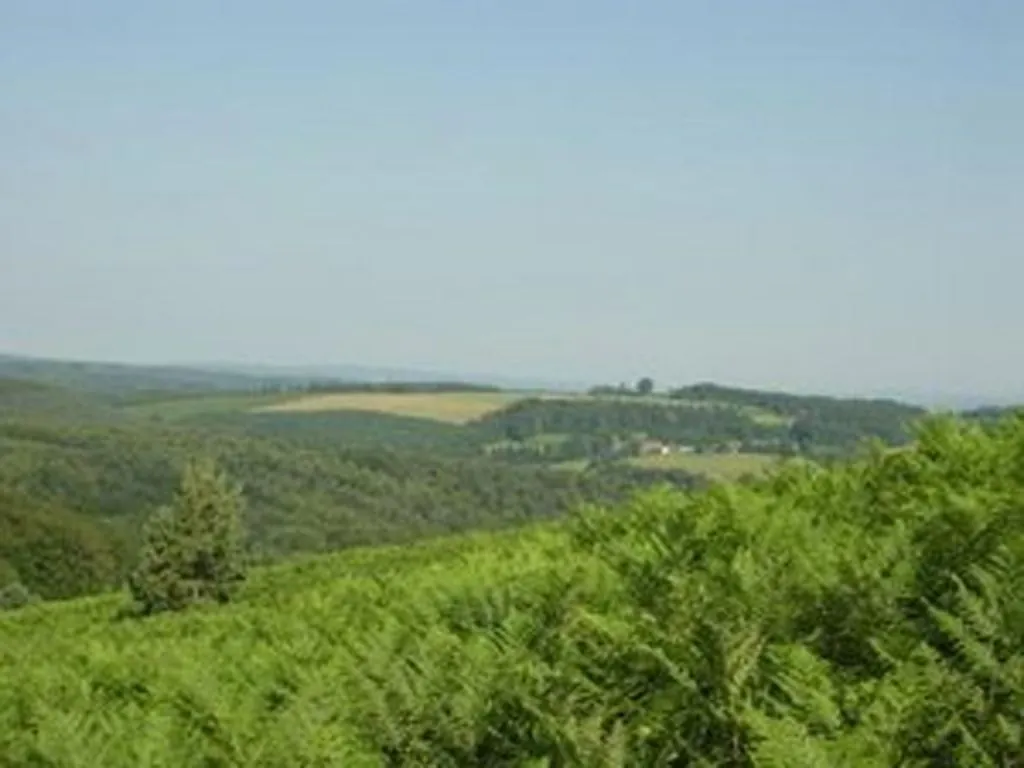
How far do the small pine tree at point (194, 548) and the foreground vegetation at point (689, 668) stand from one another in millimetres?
31044

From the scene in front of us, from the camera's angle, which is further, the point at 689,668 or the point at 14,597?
the point at 14,597

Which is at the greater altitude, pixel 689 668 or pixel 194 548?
pixel 689 668

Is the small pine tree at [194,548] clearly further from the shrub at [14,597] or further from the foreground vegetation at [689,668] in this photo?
the shrub at [14,597]

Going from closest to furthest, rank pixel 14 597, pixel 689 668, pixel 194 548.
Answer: pixel 689 668
pixel 194 548
pixel 14 597

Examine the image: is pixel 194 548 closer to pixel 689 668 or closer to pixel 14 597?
pixel 689 668

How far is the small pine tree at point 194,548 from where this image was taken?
131ft

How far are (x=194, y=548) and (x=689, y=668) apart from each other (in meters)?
37.5

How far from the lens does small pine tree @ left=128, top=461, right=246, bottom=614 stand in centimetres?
4003

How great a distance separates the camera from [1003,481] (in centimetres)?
852

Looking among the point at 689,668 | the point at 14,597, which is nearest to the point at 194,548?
the point at 689,668

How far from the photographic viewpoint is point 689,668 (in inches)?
241

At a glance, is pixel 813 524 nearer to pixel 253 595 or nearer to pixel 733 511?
pixel 733 511

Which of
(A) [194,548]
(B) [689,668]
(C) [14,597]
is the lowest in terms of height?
(C) [14,597]

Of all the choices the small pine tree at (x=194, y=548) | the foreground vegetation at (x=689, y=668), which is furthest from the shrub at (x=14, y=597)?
the foreground vegetation at (x=689, y=668)
